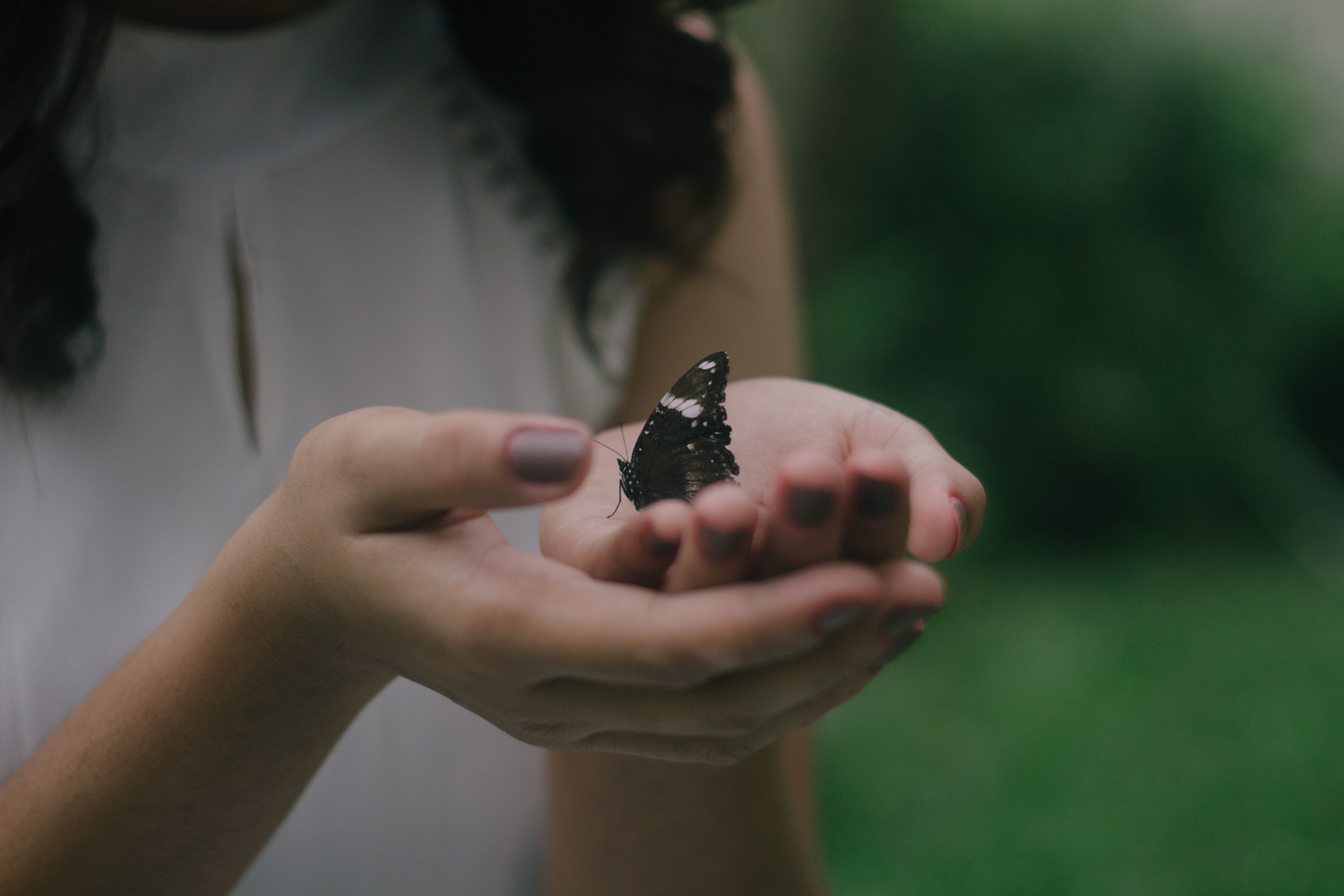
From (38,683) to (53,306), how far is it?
0.56 metres

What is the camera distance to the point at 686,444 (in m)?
1.26

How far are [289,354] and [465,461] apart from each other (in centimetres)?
100

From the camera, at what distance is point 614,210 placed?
196cm

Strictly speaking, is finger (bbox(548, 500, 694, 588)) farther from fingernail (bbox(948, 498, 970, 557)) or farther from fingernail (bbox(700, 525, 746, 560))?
fingernail (bbox(948, 498, 970, 557))

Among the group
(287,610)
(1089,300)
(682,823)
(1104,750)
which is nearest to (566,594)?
(287,610)

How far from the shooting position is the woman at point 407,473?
0.86 metres

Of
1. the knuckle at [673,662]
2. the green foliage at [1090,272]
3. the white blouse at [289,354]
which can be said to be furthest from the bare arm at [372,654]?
the green foliage at [1090,272]

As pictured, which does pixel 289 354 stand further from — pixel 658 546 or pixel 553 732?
pixel 658 546

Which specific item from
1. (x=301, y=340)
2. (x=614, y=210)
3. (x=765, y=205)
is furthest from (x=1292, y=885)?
(x=301, y=340)

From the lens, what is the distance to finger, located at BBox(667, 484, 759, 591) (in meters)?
0.80

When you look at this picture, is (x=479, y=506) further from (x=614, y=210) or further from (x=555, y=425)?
A: (x=614, y=210)

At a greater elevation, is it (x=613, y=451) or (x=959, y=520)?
(x=959, y=520)

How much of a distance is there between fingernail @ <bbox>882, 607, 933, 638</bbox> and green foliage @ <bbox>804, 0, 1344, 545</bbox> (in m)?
4.24

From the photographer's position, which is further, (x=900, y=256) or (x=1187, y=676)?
(x=900, y=256)
